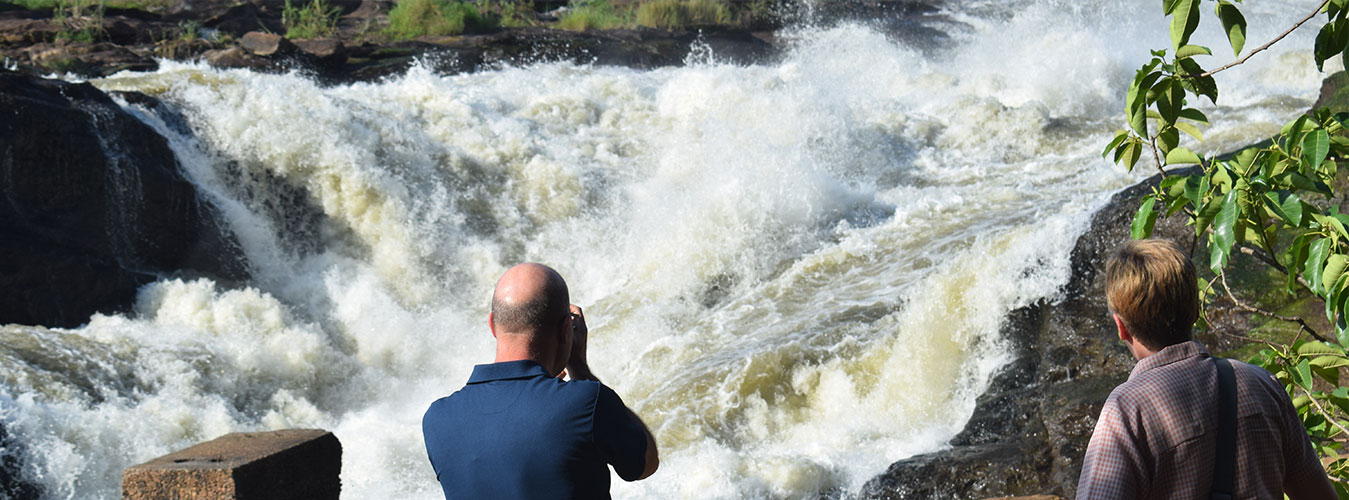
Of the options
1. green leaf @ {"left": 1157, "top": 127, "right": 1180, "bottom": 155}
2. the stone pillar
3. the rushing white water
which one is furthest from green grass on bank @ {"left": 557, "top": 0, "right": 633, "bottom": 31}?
green leaf @ {"left": 1157, "top": 127, "right": 1180, "bottom": 155}

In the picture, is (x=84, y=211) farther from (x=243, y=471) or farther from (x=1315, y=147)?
(x=1315, y=147)

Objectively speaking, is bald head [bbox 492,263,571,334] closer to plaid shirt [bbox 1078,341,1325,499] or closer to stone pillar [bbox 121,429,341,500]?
plaid shirt [bbox 1078,341,1325,499]

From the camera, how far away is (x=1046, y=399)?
5.99 m

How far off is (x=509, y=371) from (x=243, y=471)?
4.25 feet

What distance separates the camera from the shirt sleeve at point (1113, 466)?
6.37 feet

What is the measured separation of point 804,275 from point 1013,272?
2.41 metres

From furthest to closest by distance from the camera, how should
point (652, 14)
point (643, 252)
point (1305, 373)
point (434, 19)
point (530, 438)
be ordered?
point (652, 14) < point (434, 19) < point (643, 252) < point (1305, 373) < point (530, 438)

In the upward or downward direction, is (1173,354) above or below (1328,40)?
below

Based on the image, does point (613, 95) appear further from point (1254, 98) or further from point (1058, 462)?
point (1058, 462)

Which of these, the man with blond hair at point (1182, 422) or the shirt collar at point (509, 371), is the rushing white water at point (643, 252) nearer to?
the shirt collar at point (509, 371)

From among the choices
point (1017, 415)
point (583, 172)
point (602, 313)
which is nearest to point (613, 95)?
point (583, 172)

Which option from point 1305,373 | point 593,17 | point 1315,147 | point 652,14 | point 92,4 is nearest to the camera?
point 1315,147

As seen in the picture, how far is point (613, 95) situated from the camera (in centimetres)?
1459

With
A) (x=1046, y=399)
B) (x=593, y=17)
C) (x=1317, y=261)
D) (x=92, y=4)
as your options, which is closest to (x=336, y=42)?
(x=92, y=4)
